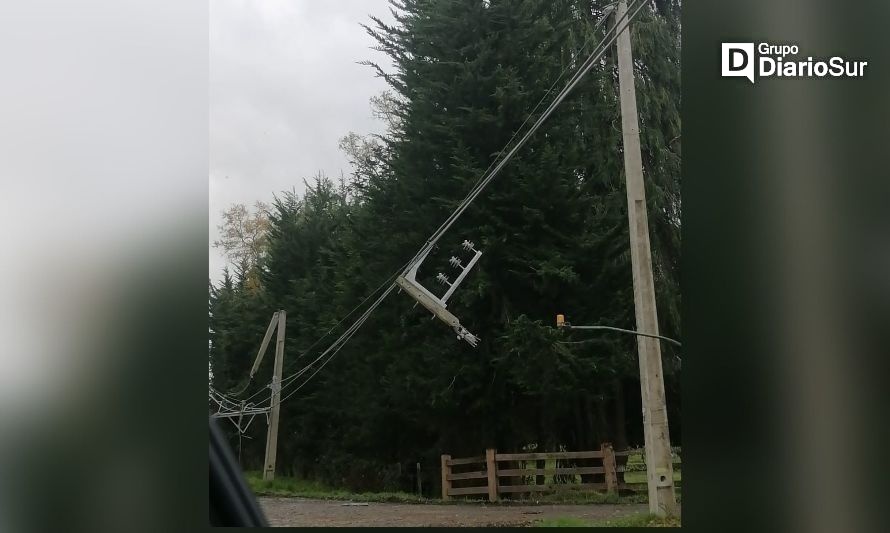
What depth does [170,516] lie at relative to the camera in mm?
4230

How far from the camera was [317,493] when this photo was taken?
13.9ft

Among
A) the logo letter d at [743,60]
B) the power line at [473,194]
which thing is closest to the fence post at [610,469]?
the power line at [473,194]

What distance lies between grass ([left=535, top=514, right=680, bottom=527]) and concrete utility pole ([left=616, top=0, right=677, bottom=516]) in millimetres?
36

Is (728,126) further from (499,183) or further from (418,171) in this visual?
(418,171)

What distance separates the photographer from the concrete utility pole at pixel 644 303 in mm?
4020

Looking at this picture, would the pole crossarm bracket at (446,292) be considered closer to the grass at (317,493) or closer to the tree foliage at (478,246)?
the tree foliage at (478,246)

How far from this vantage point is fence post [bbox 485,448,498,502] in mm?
4113

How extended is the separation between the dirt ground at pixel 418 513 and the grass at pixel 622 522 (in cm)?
2

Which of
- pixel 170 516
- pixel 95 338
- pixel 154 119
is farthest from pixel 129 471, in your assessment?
pixel 154 119

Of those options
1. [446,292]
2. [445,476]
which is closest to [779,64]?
[446,292]

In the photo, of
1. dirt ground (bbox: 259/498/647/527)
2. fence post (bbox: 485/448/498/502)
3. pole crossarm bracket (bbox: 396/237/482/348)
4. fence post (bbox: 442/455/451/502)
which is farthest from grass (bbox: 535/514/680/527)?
pole crossarm bracket (bbox: 396/237/482/348)

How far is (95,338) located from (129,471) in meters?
0.72

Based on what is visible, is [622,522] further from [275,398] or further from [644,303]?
[275,398]

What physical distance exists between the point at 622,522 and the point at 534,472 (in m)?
0.48
